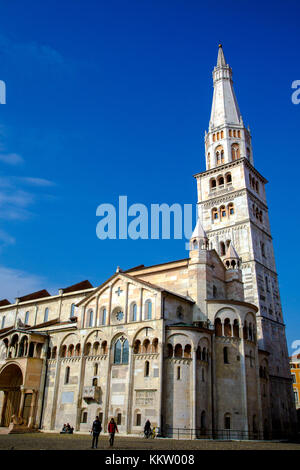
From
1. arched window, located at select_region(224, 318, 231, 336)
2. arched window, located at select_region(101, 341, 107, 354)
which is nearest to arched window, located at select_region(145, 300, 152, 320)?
arched window, located at select_region(101, 341, 107, 354)

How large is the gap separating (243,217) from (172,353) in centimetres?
2313

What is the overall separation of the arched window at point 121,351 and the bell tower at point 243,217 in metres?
14.4

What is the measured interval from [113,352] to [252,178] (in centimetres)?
3168

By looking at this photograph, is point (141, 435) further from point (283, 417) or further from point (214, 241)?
point (214, 241)

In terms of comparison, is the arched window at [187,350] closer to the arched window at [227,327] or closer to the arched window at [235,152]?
the arched window at [227,327]

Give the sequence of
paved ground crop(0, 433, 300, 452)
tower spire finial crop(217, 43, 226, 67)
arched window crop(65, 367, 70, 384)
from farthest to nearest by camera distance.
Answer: tower spire finial crop(217, 43, 226, 67), arched window crop(65, 367, 70, 384), paved ground crop(0, 433, 300, 452)

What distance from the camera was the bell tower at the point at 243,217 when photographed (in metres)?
45.1

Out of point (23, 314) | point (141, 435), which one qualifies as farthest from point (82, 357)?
point (23, 314)

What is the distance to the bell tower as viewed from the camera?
148 feet

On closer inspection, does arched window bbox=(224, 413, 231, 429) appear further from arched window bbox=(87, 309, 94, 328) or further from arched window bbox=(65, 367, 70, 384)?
arched window bbox=(65, 367, 70, 384)

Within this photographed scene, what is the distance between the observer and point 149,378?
33.0 metres

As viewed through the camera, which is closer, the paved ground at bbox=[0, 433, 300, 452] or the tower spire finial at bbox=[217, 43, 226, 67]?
the paved ground at bbox=[0, 433, 300, 452]

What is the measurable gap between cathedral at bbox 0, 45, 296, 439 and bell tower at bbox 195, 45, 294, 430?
0.22 m

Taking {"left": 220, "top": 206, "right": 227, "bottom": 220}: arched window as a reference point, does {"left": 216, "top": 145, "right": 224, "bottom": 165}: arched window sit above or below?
above
